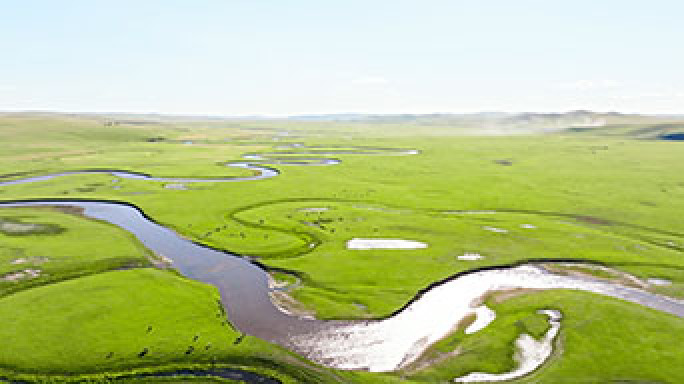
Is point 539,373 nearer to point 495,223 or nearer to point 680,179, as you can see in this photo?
point 495,223

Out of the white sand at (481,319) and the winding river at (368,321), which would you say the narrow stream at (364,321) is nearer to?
the winding river at (368,321)

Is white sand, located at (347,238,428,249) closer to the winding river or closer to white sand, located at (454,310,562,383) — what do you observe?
the winding river

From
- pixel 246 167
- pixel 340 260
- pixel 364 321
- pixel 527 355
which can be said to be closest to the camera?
pixel 527 355

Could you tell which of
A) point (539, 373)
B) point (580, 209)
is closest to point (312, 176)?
point (580, 209)

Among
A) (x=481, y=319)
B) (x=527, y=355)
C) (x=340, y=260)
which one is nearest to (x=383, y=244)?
(x=340, y=260)

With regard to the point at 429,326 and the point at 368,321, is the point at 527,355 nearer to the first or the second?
the point at 429,326
